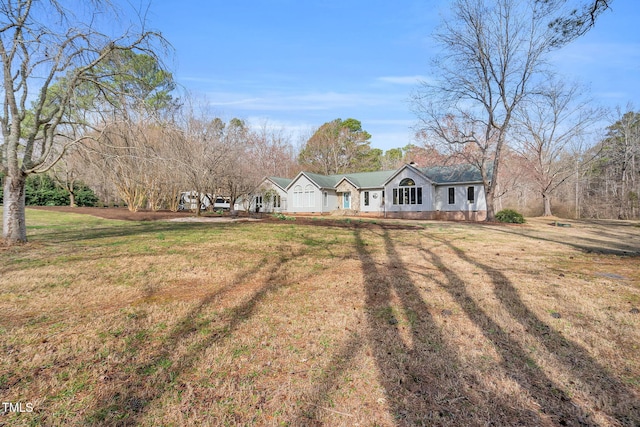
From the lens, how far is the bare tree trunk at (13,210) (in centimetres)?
748

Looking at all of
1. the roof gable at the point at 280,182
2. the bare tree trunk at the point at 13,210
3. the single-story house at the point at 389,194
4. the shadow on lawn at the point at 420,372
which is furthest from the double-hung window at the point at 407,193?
the bare tree trunk at the point at 13,210

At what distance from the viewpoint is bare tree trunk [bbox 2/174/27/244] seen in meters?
7.48

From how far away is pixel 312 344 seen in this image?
335 cm

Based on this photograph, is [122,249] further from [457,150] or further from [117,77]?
[457,150]

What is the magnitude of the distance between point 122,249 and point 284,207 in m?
27.6

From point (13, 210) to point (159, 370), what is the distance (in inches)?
305

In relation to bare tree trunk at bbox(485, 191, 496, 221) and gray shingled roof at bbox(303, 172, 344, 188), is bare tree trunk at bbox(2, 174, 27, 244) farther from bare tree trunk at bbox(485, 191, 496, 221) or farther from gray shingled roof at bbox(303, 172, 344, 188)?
gray shingled roof at bbox(303, 172, 344, 188)

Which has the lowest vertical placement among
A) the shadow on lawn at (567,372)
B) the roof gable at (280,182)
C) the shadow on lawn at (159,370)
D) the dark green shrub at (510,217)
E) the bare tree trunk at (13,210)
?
the shadow on lawn at (567,372)

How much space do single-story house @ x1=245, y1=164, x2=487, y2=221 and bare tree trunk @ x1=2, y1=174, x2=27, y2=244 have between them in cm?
2046

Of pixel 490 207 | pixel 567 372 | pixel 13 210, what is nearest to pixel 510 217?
pixel 490 207

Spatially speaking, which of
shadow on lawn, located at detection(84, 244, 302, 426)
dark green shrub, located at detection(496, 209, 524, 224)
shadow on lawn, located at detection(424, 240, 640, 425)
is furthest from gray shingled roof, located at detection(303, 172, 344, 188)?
shadow on lawn, located at detection(424, 240, 640, 425)

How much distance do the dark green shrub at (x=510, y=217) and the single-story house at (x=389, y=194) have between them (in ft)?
11.5

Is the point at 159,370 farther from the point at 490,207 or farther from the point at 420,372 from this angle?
the point at 490,207

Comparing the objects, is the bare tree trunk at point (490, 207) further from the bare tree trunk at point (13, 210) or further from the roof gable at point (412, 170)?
the bare tree trunk at point (13, 210)
